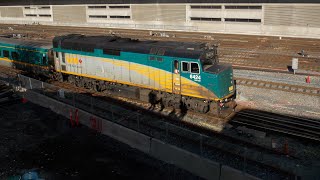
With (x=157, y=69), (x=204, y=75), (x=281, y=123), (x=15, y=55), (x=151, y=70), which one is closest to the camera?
(x=281, y=123)

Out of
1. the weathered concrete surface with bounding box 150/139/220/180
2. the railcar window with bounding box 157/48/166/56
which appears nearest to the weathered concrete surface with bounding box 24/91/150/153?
the weathered concrete surface with bounding box 150/139/220/180

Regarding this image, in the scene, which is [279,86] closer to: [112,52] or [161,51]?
[161,51]

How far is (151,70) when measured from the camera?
77.3 ft

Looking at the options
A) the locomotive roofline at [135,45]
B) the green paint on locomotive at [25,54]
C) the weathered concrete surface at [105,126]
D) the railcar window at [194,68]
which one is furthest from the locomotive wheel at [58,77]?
the railcar window at [194,68]

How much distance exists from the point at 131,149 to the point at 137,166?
208 cm

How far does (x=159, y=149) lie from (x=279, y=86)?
13.8 metres

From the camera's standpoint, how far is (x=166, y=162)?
17281mm

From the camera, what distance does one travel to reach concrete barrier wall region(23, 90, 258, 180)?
601 inches

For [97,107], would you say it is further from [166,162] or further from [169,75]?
[166,162]

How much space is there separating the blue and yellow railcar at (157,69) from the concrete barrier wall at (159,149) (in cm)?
458

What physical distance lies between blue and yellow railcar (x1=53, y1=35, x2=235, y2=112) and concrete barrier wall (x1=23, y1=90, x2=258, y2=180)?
458 cm

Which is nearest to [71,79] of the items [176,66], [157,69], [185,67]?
[157,69]

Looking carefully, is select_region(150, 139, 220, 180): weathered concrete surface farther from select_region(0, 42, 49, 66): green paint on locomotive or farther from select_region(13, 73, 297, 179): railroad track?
select_region(0, 42, 49, 66): green paint on locomotive

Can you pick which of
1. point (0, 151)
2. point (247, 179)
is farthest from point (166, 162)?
point (0, 151)
